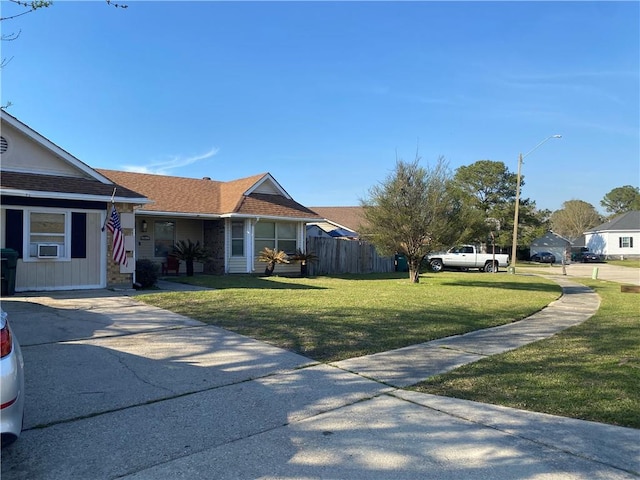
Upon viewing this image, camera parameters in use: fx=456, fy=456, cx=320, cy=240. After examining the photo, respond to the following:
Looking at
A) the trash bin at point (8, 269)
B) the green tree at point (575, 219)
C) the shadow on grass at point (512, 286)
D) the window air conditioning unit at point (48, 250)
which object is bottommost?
the shadow on grass at point (512, 286)

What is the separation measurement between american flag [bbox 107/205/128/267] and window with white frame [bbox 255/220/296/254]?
865 cm

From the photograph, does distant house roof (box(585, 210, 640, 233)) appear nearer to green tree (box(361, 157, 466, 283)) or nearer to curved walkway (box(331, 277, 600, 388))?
green tree (box(361, 157, 466, 283))

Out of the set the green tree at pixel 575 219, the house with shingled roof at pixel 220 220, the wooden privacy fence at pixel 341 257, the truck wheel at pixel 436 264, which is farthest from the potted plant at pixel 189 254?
the green tree at pixel 575 219

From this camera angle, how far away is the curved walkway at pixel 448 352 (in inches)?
234

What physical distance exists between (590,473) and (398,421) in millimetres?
1571

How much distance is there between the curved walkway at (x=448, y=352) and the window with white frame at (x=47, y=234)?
32.7 feet

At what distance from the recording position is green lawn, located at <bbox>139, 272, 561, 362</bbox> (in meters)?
7.57

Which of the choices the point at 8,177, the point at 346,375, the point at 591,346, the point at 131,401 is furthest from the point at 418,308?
the point at 8,177

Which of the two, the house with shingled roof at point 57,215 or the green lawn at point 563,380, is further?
the house with shingled roof at point 57,215

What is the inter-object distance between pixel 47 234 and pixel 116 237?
1.78 metres

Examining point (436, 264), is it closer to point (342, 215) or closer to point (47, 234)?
point (342, 215)

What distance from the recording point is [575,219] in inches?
3506

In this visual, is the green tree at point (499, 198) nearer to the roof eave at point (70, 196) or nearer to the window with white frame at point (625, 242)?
the window with white frame at point (625, 242)

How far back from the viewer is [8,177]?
40.3 feet
